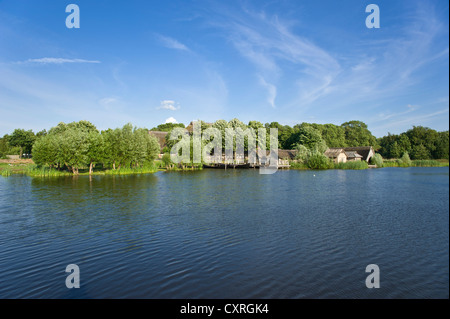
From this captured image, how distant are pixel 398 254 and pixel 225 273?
7.39 meters

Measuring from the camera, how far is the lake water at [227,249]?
8.89 meters

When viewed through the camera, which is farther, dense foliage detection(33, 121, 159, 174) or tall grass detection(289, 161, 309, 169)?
tall grass detection(289, 161, 309, 169)

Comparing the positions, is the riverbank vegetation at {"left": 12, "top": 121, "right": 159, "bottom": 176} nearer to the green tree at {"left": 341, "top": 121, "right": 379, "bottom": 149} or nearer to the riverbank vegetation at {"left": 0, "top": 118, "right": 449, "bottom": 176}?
the riverbank vegetation at {"left": 0, "top": 118, "right": 449, "bottom": 176}

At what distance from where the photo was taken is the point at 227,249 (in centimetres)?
1242

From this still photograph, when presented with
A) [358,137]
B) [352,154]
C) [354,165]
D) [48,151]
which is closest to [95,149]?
[48,151]

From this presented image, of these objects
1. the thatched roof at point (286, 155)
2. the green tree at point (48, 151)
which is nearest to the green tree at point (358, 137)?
the thatched roof at point (286, 155)

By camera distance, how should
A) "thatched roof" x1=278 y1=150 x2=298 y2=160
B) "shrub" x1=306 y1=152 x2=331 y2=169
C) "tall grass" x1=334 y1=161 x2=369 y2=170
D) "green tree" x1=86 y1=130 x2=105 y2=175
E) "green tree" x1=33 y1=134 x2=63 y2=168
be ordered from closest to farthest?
"green tree" x1=33 y1=134 x2=63 y2=168 → "green tree" x1=86 y1=130 x2=105 y2=175 → "tall grass" x1=334 y1=161 x2=369 y2=170 → "shrub" x1=306 y1=152 x2=331 y2=169 → "thatched roof" x1=278 y1=150 x2=298 y2=160

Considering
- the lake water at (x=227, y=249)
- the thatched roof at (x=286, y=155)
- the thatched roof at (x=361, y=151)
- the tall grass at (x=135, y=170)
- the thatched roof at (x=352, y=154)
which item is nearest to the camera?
the lake water at (x=227, y=249)

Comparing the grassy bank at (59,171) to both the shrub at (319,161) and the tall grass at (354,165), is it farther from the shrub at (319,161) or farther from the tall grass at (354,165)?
the tall grass at (354,165)

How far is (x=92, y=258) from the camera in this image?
1131 cm

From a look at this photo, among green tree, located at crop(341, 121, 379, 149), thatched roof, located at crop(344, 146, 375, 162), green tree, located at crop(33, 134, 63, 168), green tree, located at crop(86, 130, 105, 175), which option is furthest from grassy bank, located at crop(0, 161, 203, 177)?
green tree, located at crop(341, 121, 379, 149)

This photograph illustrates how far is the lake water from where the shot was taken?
29.2 ft
